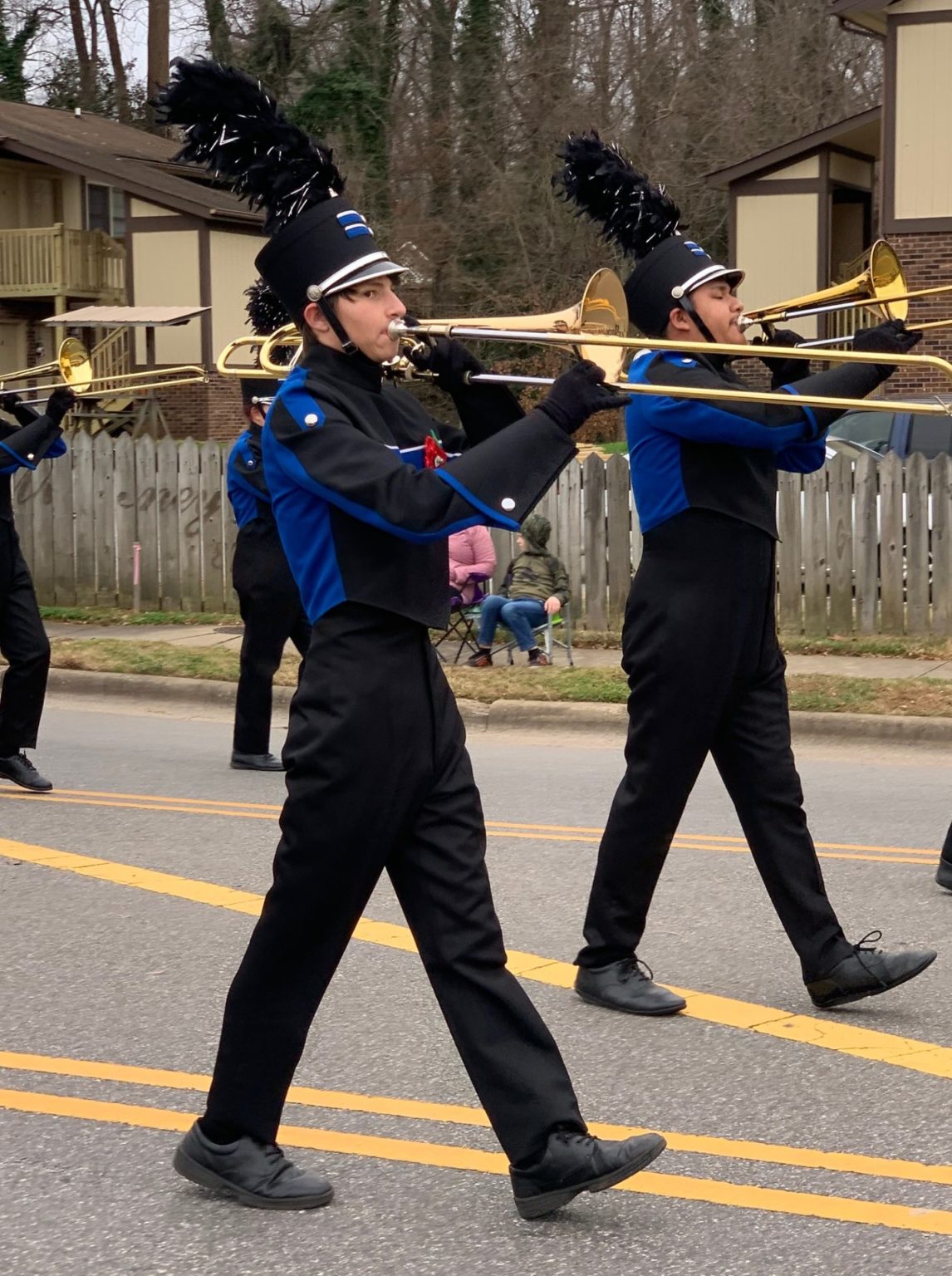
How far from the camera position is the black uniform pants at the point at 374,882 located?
3.79 m

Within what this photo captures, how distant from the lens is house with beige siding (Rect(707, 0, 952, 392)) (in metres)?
21.8

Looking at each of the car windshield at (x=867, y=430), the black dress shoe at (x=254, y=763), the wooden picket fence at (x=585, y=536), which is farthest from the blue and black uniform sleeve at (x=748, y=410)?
the car windshield at (x=867, y=430)

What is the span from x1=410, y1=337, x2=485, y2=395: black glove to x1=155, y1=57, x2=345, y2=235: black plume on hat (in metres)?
0.39

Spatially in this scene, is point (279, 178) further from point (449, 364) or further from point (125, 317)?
point (125, 317)

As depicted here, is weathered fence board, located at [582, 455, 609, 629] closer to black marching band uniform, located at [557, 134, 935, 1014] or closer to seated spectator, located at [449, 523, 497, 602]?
seated spectator, located at [449, 523, 497, 602]

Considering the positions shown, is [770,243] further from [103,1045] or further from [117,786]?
[103,1045]

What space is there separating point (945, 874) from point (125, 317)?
25048 millimetres

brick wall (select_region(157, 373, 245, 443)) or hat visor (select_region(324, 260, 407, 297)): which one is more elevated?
brick wall (select_region(157, 373, 245, 443))

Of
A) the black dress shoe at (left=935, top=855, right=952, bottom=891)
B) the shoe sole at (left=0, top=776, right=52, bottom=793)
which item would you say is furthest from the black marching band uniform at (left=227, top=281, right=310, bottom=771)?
the black dress shoe at (left=935, top=855, right=952, bottom=891)

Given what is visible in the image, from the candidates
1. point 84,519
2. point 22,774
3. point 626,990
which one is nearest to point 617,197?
point 626,990

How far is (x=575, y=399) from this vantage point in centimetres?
367

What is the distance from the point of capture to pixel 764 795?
5.07m

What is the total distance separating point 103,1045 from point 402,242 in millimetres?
30536

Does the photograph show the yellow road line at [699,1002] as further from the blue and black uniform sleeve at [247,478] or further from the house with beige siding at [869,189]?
the house with beige siding at [869,189]
